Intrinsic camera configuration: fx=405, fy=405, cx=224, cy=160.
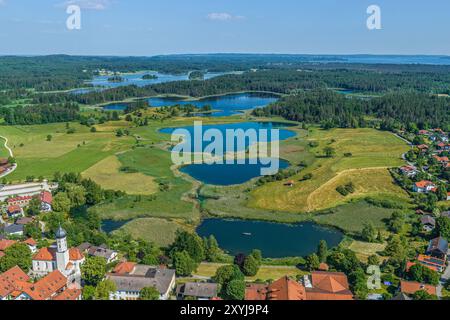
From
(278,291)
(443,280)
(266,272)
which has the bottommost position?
(443,280)

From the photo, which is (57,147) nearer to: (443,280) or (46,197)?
(46,197)

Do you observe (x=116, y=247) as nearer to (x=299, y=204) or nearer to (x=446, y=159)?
(x=299, y=204)

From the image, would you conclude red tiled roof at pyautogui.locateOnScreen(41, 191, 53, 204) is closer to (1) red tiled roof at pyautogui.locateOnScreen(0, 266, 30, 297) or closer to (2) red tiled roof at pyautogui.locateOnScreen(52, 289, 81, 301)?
(1) red tiled roof at pyautogui.locateOnScreen(0, 266, 30, 297)

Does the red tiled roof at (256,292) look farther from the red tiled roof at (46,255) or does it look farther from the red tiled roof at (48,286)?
the red tiled roof at (46,255)

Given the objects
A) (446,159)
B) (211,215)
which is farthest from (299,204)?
(446,159)

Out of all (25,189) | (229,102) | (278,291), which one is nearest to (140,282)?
(278,291)

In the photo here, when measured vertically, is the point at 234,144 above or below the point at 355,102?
below
